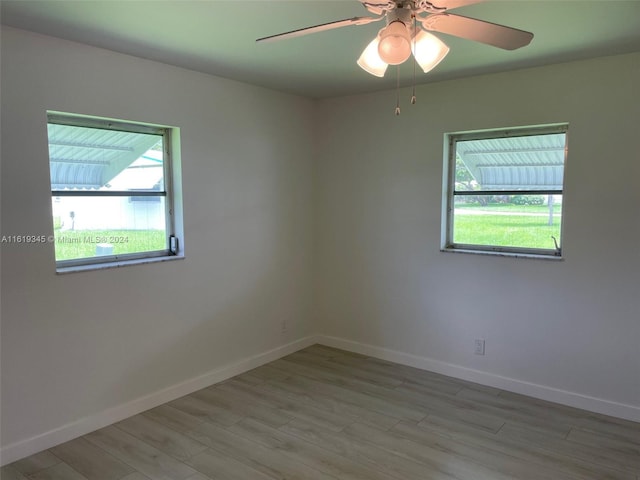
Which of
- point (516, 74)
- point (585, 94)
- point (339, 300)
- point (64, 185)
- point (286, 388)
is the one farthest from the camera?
point (339, 300)

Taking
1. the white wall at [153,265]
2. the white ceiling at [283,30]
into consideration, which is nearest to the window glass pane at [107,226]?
the white wall at [153,265]

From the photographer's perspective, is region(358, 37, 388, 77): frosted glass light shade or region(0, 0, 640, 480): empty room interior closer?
region(358, 37, 388, 77): frosted glass light shade

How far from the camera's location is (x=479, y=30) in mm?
1703

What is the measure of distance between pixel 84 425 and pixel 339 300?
7.76 feet

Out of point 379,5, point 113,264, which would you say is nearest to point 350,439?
point 113,264

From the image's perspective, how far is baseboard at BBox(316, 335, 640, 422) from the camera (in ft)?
10.1

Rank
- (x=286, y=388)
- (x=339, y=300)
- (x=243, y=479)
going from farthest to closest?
(x=339, y=300), (x=286, y=388), (x=243, y=479)

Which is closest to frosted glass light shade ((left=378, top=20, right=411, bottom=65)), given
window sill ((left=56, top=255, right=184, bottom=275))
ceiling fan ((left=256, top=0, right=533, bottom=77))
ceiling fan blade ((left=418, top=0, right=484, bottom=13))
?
ceiling fan ((left=256, top=0, right=533, bottom=77))

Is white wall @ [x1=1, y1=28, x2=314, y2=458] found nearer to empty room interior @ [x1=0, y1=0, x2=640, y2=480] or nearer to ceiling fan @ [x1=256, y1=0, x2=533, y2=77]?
empty room interior @ [x1=0, y1=0, x2=640, y2=480]

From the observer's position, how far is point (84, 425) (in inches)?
112

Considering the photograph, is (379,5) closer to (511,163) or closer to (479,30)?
(479,30)

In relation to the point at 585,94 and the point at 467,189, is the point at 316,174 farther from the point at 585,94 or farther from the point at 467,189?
the point at 585,94

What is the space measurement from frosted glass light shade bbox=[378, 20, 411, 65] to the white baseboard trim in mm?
2728

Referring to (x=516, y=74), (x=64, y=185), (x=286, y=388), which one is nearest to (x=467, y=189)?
(x=516, y=74)
